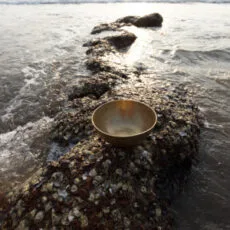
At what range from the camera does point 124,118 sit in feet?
13.5

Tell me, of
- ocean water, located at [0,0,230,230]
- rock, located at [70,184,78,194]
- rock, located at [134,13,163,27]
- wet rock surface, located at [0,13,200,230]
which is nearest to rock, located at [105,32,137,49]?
ocean water, located at [0,0,230,230]

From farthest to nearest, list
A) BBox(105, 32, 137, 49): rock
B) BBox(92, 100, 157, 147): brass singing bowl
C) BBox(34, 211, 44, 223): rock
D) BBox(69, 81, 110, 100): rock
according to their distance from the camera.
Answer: BBox(105, 32, 137, 49): rock → BBox(69, 81, 110, 100): rock → BBox(92, 100, 157, 147): brass singing bowl → BBox(34, 211, 44, 223): rock

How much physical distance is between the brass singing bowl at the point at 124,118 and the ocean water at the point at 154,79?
1.31 metres

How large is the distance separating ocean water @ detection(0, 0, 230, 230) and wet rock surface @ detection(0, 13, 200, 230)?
454 millimetres

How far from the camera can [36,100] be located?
6.98 metres

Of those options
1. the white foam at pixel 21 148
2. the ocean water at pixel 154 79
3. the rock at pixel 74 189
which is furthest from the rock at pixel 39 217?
the white foam at pixel 21 148

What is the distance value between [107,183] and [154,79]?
5.22 m

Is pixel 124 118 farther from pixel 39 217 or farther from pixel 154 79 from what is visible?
pixel 154 79

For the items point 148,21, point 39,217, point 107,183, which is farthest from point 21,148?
point 148,21

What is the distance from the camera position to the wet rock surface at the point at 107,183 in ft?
9.74

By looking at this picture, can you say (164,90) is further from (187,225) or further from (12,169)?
(12,169)

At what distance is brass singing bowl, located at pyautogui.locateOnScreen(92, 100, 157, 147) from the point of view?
3887mm

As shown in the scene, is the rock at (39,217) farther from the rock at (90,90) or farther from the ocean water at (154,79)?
the rock at (90,90)

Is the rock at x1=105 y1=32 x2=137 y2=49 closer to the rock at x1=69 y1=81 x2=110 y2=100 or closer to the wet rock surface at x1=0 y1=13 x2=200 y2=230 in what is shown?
the rock at x1=69 y1=81 x2=110 y2=100
